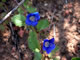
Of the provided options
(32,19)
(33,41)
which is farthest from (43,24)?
(33,41)

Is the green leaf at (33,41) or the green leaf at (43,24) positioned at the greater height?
the green leaf at (43,24)

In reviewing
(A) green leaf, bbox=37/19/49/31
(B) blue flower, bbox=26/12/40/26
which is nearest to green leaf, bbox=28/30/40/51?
(B) blue flower, bbox=26/12/40/26

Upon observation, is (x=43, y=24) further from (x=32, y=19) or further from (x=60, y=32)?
(x=60, y=32)

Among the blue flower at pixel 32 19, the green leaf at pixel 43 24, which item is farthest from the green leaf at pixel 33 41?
the green leaf at pixel 43 24

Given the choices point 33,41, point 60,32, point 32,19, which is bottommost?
point 33,41

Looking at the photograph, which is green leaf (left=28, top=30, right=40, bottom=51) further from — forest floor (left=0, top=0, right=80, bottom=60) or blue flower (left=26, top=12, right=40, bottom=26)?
forest floor (left=0, top=0, right=80, bottom=60)

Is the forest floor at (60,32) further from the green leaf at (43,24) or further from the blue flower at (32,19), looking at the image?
the blue flower at (32,19)

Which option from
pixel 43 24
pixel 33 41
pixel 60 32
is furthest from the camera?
pixel 60 32

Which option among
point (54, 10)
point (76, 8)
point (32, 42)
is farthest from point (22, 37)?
point (76, 8)
